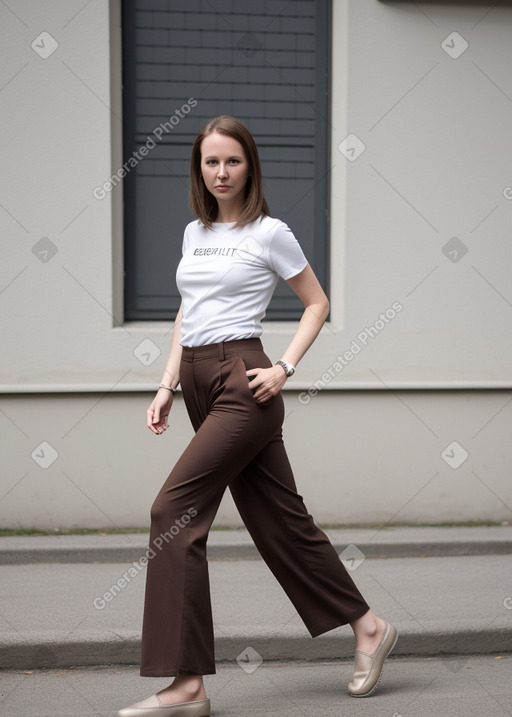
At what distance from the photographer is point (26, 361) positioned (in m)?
6.38

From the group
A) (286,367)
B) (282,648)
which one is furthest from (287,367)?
(282,648)

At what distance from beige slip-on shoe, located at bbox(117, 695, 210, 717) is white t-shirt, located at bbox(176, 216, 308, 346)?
4.07 ft

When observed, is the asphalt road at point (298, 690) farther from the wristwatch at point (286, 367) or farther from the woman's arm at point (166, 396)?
the wristwatch at point (286, 367)

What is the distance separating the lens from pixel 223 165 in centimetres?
335

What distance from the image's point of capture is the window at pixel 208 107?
6.60 m

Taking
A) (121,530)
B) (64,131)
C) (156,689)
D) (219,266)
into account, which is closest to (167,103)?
(64,131)

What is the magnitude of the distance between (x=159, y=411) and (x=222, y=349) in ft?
1.19

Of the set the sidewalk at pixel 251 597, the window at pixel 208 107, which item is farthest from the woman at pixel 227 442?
the window at pixel 208 107

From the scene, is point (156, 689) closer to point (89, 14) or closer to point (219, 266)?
point (219, 266)

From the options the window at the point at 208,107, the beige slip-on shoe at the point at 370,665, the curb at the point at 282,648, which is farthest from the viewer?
the window at the point at 208,107

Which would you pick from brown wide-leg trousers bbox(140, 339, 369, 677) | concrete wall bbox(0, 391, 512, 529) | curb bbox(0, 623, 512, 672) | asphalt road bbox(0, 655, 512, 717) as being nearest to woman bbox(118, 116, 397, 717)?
brown wide-leg trousers bbox(140, 339, 369, 677)

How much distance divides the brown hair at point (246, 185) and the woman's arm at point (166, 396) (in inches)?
15.5

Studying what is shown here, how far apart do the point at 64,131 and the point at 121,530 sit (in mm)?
2721

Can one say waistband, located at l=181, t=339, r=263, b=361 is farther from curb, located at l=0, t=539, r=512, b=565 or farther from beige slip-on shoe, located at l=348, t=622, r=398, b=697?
curb, located at l=0, t=539, r=512, b=565
